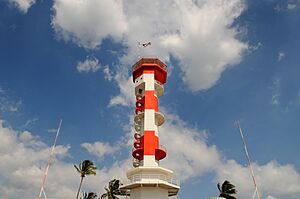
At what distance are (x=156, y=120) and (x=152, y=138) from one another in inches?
183

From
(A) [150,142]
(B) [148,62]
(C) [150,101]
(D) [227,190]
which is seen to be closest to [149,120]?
(C) [150,101]

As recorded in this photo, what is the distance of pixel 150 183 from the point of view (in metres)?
45.4

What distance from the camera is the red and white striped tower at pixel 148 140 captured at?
153 feet

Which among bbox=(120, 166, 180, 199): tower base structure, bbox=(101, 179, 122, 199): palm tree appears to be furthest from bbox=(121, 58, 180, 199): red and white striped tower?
bbox=(101, 179, 122, 199): palm tree

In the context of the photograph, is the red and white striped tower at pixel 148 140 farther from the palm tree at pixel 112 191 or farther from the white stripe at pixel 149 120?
the palm tree at pixel 112 191

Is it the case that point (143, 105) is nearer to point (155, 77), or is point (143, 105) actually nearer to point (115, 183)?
point (155, 77)

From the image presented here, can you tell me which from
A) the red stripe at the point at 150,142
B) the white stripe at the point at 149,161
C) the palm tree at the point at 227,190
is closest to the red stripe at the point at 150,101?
the red stripe at the point at 150,142

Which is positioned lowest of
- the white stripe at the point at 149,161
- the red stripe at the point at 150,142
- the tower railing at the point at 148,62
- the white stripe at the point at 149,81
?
the white stripe at the point at 149,161

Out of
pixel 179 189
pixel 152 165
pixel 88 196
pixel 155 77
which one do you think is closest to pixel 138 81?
pixel 155 77

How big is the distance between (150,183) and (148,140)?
788 cm

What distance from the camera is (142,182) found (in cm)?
4559

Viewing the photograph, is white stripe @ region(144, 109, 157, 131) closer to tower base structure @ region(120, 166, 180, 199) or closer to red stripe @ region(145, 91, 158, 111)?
red stripe @ region(145, 91, 158, 111)

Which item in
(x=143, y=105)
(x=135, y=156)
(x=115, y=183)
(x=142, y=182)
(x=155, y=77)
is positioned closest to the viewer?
(x=142, y=182)

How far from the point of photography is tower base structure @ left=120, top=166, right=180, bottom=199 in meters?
46.0
